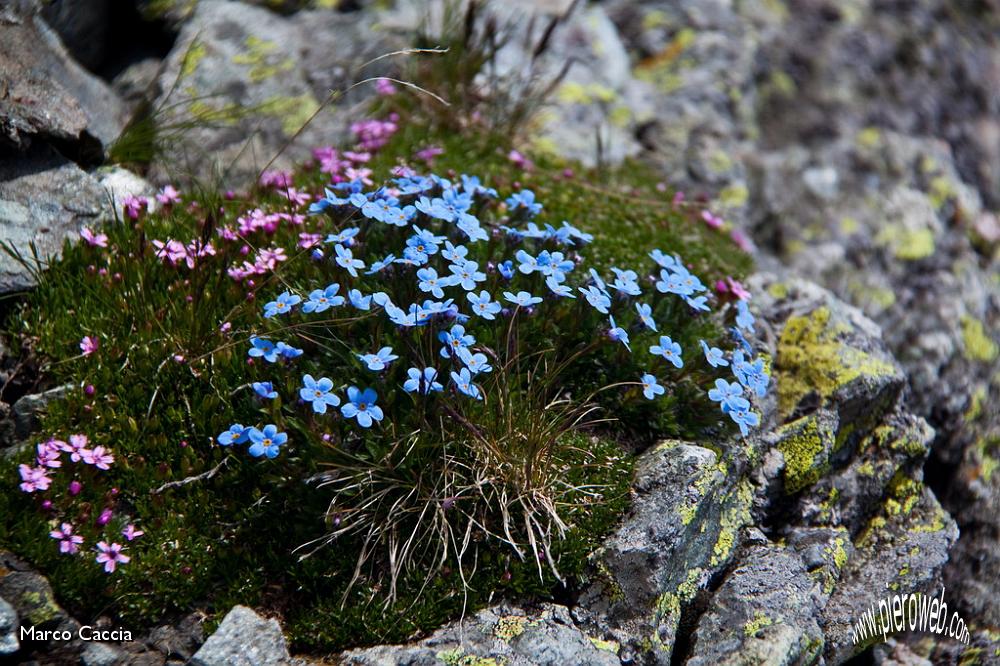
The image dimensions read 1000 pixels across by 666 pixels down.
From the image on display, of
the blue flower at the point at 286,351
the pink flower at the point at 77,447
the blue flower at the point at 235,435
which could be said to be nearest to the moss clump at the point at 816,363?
the blue flower at the point at 286,351

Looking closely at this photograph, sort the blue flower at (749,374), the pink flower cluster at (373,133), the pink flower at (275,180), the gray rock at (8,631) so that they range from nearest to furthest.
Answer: the gray rock at (8,631) < the blue flower at (749,374) < the pink flower at (275,180) < the pink flower cluster at (373,133)

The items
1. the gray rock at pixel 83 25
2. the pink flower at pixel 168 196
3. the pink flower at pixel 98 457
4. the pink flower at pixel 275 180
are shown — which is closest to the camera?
the pink flower at pixel 98 457

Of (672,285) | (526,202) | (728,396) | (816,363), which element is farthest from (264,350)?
(816,363)

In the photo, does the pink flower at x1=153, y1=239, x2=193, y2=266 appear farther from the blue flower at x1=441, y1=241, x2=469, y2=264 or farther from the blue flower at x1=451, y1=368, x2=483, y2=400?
the blue flower at x1=451, y1=368, x2=483, y2=400

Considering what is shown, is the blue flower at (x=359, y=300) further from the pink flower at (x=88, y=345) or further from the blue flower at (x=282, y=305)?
the pink flower at (x=88, y=345)

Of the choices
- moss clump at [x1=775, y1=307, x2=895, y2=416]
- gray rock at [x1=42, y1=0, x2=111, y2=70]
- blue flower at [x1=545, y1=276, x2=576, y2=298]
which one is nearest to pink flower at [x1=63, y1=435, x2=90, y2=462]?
blue flower at [x1=545, y1=276, x2=576, y2=298]

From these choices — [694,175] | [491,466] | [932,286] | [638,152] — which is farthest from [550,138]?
[491,466]

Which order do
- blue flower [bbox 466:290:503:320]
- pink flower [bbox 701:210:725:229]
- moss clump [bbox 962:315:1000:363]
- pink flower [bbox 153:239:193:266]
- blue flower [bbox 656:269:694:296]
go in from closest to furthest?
1. blue flower [bbox 466:290:503:320]
2. blue flower [bbox 656:269:694:296]
3. pink flower [bbox 153:239:193:266]
4. pink flower [bbox 701:210:725:229]
5. moss clump [bbox 962:315:1000:363]
